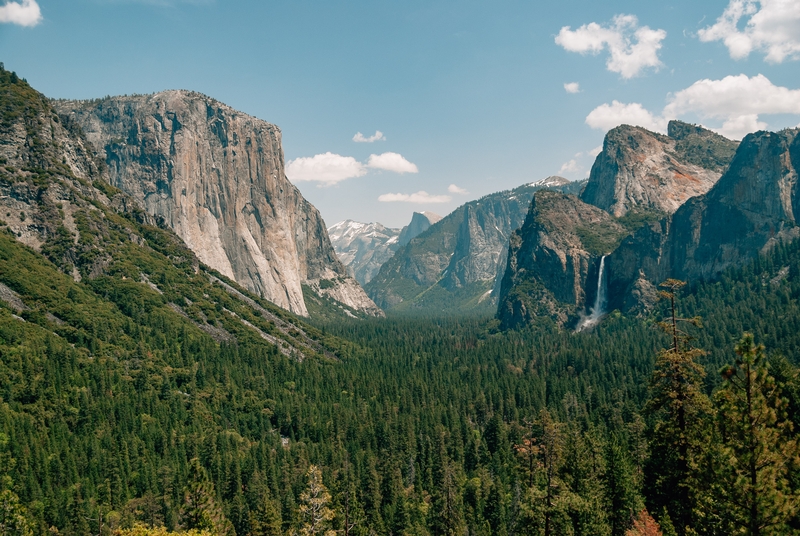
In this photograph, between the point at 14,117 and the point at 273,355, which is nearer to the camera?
the point at 273,355

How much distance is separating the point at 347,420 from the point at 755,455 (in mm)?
103107

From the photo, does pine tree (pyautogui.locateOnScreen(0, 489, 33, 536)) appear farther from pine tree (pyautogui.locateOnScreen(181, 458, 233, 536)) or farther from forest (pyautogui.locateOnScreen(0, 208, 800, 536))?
pine tree (pyautogui.locateOnScreen(181, 458, 233, 536))

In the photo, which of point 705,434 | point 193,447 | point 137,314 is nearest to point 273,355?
point 137,314

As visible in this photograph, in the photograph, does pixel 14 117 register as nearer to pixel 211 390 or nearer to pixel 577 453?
pixel 211 390

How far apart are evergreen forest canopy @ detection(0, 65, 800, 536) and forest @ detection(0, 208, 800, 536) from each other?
1.08ft

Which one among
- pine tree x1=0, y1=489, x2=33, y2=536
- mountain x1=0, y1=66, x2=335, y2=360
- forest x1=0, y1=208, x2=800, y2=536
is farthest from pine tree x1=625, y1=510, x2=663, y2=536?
mountain x1=0, y1=66, x2=335, y2=360

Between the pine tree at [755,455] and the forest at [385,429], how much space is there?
10 cm

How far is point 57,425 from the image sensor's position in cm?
9956

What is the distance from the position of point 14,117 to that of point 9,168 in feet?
83.1

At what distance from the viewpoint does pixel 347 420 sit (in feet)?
402

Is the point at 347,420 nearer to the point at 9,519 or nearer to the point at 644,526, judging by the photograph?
the point at 644,526

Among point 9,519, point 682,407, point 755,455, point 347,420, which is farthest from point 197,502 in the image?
point 347,420

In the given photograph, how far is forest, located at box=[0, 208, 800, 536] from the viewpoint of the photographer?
3431cm

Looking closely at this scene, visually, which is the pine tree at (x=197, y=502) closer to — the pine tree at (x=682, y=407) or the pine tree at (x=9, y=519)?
the pine tree at (x=9, y=519)
